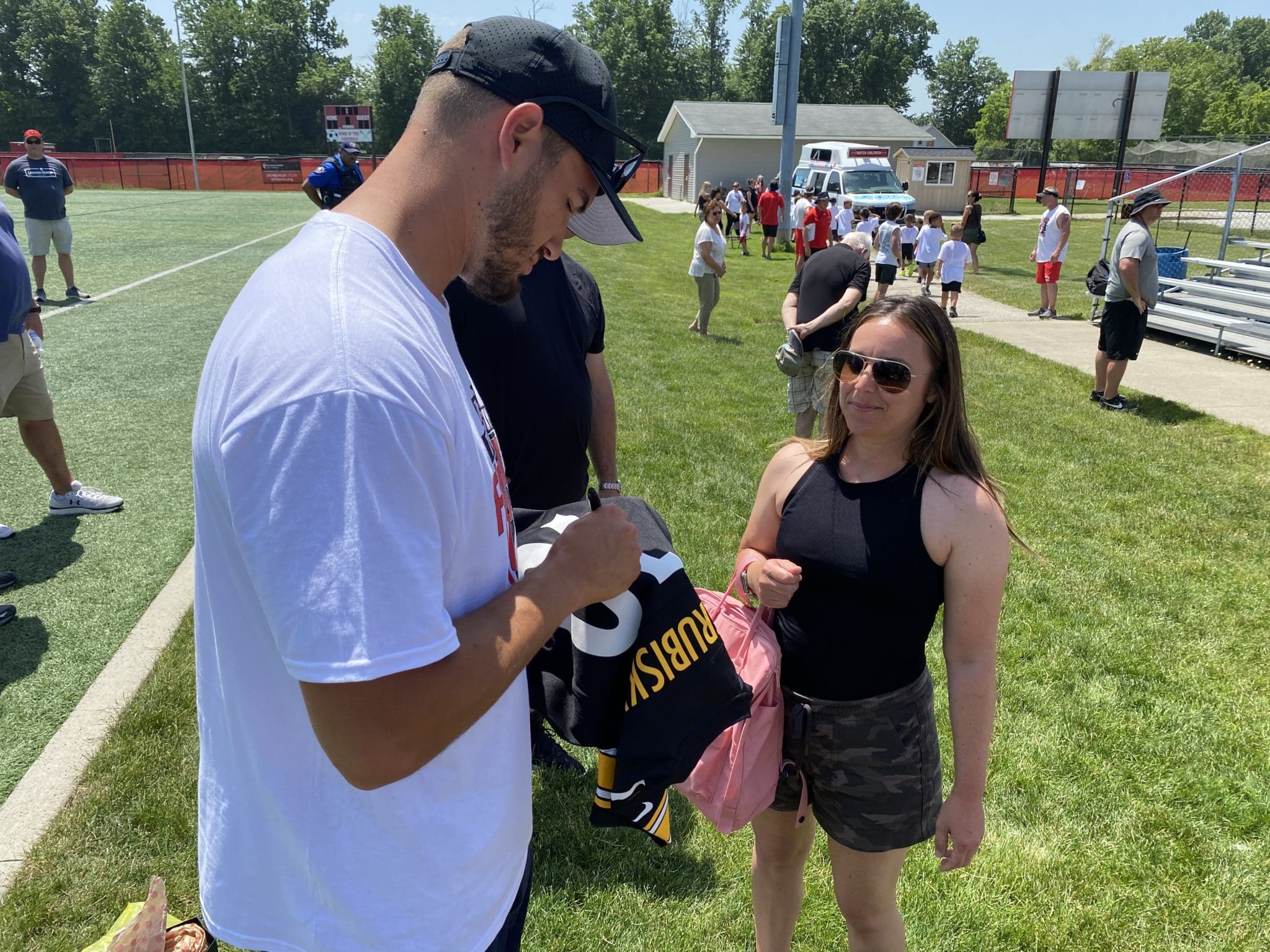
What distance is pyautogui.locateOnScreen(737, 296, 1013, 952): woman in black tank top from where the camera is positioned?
2.14 metres

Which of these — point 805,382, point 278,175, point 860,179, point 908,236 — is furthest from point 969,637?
point 278,175

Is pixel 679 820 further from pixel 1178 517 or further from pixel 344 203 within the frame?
pixel 1178 517

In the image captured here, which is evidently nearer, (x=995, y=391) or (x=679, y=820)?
(x=679, y=820)

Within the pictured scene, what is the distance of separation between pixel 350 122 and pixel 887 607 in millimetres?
40464

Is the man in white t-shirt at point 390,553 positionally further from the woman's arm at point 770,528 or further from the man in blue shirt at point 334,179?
the man in blue shirt at point 334,179

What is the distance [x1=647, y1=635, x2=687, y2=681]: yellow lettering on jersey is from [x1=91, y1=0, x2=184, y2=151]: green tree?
79449 millimetres

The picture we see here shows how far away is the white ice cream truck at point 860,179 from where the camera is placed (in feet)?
82.7

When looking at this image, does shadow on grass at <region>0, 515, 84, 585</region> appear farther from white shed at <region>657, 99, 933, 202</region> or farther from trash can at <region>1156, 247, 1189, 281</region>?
white shed at <region>657, 99, 933, 202</region>

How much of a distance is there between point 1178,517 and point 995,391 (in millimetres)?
3671

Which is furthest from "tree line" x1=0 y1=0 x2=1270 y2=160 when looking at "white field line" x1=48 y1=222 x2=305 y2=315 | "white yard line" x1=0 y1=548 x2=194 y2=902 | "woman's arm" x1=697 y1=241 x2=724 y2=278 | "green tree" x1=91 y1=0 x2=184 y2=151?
"white yard line" x1=0 y1=548 x2=194 y2=902

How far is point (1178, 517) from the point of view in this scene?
20.9 ft

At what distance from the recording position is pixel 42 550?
5.23 metres

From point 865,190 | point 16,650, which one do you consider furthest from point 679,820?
point 865,190

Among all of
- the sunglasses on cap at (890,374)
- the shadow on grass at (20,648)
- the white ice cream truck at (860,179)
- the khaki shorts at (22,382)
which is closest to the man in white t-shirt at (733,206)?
the white ice cream truck at (860,179)
